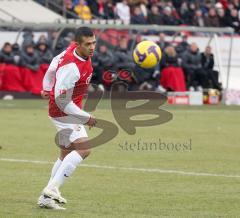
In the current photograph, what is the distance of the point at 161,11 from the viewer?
122 feet

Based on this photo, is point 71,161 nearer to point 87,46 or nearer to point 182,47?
point 87,46

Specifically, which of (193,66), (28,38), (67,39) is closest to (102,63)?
(67,39)

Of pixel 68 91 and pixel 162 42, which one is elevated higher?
pixel 68 91

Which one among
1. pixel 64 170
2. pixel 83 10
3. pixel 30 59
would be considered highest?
pixel 64 170

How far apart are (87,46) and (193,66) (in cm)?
2029

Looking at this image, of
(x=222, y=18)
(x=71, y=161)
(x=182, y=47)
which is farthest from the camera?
(x=222, y=18)

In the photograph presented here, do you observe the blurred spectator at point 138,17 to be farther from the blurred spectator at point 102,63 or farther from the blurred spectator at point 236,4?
the blurred spectator at point 102,63

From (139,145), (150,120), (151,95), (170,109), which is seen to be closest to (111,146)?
(139,145)

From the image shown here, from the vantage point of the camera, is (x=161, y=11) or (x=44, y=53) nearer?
(x=44, y=53)

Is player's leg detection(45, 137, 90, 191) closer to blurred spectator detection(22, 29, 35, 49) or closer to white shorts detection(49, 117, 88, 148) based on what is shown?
white shorts detection(49, 117, 88, 148)

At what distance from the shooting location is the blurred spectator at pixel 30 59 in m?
28.0

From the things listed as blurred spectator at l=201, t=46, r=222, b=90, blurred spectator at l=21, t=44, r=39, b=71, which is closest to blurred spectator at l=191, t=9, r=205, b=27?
blurred spectator at l=201, t=46, r=222, b=90

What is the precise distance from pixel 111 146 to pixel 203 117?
22.8ft

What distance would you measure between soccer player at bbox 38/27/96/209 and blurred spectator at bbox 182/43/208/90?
778 inches
